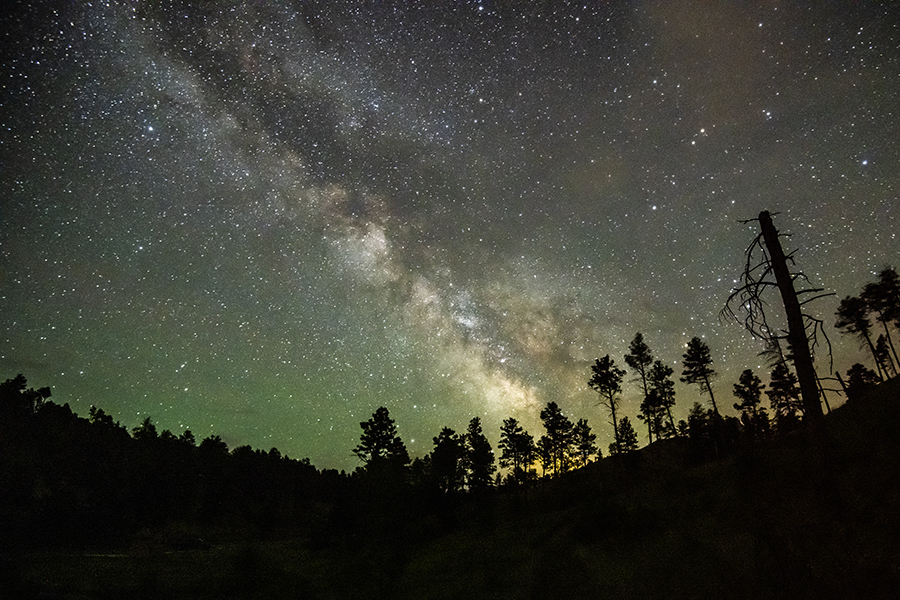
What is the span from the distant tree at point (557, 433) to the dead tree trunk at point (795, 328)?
63.1 m

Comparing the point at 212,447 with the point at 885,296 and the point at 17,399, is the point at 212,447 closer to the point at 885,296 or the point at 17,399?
the point at 17,399

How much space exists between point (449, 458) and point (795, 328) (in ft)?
213

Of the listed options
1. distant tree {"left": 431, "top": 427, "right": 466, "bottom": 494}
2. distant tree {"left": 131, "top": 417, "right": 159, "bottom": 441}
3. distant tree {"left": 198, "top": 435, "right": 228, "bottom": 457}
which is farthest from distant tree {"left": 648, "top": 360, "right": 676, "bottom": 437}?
distant tree {"left": 131, "top": 417, "right": 159, "bottom": 441}

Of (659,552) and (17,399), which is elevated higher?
(17,399)

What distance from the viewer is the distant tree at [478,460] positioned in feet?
216

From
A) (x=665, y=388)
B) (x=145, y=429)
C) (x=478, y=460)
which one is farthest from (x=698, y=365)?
(x=145, y=429)

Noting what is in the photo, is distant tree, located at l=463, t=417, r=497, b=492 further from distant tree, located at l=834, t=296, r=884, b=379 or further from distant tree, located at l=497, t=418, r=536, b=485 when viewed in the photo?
distant tree, located at l=834, t=296, r=884, b=379

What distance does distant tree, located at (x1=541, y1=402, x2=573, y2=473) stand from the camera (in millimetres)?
68250

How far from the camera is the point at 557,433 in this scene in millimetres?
68688

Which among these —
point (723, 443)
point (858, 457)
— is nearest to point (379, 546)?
point (858, 457)

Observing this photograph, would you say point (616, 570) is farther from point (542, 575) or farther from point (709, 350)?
point (709, 350)

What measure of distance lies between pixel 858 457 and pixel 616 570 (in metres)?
10.9

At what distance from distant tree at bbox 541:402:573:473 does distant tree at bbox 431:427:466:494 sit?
47.1 ft

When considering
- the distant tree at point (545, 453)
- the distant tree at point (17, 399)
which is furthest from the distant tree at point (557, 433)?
the distant tree at point (17, 399)
